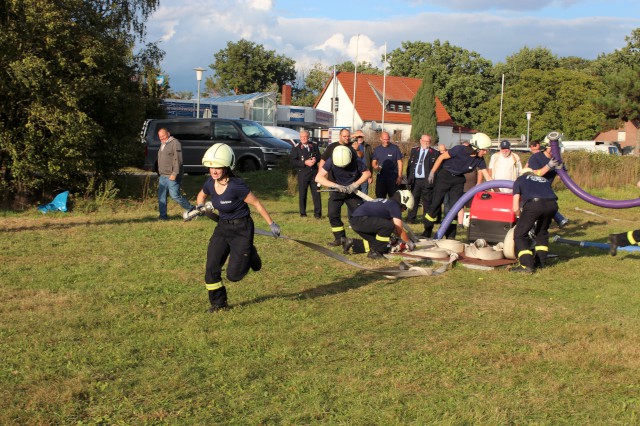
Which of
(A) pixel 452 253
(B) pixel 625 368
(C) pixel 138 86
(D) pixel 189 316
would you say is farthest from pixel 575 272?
(C) pixel 138 86

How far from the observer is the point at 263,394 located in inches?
211

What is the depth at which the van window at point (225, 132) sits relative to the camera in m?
23.0

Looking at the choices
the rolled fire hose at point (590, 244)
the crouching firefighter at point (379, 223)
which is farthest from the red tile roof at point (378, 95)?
the crouching firefighter at point (379, 223)

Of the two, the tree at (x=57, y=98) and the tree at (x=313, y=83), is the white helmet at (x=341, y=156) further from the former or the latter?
the tree at (x=313, y=83)

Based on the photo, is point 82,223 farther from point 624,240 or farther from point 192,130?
point 624,240

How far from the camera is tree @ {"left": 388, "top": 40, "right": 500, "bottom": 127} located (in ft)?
251

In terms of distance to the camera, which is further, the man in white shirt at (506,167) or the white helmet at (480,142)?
the man in white shirt at (506,167)

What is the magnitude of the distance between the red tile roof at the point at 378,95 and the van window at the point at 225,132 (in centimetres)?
4889

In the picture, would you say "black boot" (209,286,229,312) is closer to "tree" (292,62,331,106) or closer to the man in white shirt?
the man in white shirt

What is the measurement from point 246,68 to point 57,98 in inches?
2829

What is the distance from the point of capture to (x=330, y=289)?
912cm

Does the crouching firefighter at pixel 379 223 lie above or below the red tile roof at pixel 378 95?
below

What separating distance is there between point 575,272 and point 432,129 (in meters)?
55.0

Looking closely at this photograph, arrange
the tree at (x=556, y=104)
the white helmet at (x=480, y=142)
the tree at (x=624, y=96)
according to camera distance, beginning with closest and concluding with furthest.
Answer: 1. the white helmet at (x=480, y=142)
2. the tree at (x=624, y=96)
3. the tree at (x=556, y=104)
